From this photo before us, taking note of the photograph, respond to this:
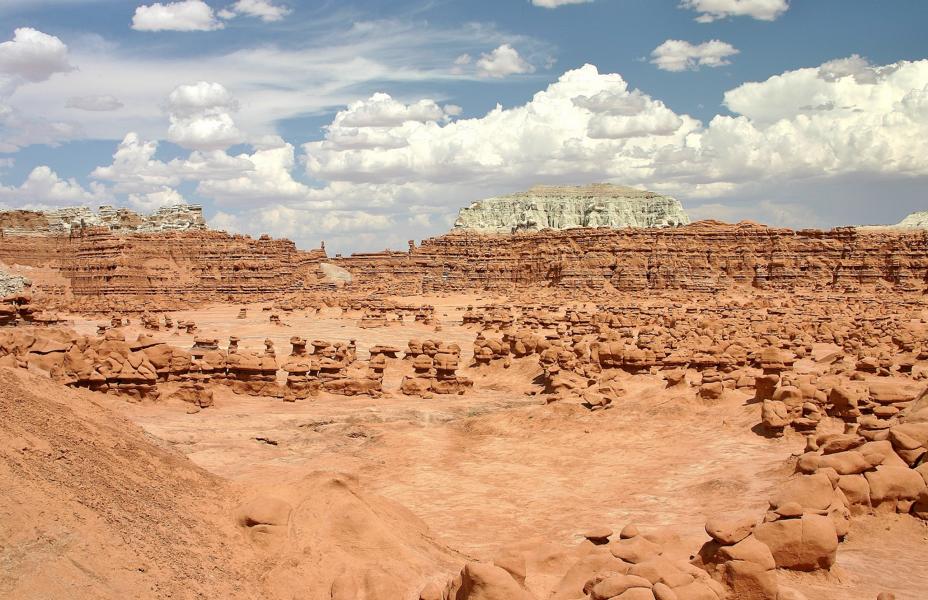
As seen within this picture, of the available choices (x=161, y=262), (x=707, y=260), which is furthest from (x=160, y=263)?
(x=707, y=260)

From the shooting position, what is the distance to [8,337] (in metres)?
17.6

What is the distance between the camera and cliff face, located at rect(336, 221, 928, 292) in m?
62.0

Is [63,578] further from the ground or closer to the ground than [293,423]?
further from the ground

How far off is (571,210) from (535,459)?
120 m

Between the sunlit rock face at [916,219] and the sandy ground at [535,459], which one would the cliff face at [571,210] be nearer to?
the sunlit rock face at [916,219]

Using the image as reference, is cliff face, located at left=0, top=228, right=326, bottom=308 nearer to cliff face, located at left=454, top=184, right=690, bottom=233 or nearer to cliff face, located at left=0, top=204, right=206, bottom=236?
cliff face, located at left=0, top=204, right=206, bottom=236

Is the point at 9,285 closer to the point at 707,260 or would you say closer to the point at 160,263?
the point at 160,263

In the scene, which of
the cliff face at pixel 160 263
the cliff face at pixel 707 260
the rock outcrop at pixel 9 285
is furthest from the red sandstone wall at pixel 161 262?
the rock outcrop at pixel 9 285

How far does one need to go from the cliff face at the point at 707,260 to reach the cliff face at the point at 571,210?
152 ft

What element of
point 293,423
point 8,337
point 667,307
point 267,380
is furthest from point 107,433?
point 667,307

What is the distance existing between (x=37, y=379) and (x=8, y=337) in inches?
306

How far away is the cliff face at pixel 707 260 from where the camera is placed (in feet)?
203

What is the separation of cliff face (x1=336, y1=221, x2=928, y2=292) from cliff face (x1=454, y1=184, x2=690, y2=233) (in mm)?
46474

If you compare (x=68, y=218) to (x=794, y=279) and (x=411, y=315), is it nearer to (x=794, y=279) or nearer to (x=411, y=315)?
(x=411, y=315)
